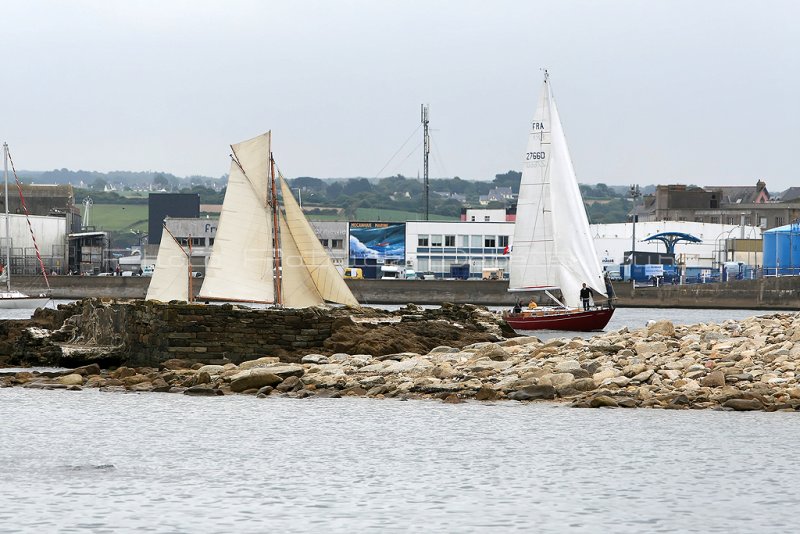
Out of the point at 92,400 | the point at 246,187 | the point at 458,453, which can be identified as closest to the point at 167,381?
the point at 92,400

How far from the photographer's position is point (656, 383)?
33.4m

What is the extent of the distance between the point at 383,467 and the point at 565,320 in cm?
4226

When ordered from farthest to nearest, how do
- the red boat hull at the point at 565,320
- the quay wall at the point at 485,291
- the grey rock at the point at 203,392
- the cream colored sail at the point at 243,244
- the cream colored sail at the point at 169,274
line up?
the quay wall at the point at 485,291 → the cream colored sail at the point at 169,274 → the red boat hull at the point at 565,320 → the cream colored sail at the point at 243,244 → the grey rock at the point at 203,392

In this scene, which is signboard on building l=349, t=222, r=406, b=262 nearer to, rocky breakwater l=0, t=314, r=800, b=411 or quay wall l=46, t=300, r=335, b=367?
quay wall l=46, t=300, r=335, b=367

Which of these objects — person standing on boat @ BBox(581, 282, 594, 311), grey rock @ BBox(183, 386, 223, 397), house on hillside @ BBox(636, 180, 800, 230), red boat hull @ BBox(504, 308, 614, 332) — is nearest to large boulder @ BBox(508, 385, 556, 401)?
grey rock @ BBox(183, 386, 223, 397)

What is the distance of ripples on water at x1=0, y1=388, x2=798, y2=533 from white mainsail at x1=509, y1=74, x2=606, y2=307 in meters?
35.3

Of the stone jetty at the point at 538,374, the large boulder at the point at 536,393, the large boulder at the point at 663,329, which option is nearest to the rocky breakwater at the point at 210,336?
the stone jetty at the point at 538,374

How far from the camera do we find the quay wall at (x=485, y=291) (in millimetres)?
102125

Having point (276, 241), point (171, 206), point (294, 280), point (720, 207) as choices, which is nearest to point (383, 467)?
point (294, 280)

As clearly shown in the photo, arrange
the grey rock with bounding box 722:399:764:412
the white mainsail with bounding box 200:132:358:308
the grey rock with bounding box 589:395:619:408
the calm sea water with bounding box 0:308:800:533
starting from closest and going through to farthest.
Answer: the calm sea water with bounding box 0:308:800:533 < the grey rock with bounding box 722:399:764:412 < the grey rock with bounding box 589:395:619:408 < the white mainsail with bounding box 200:132:358:308

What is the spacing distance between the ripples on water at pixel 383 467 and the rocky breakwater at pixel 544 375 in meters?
0.91

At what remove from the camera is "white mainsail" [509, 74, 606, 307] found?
2685 inches

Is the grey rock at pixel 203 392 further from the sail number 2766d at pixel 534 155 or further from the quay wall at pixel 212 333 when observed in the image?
the sail number 2766d at pixel 534 155

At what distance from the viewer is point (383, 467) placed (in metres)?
25.1
